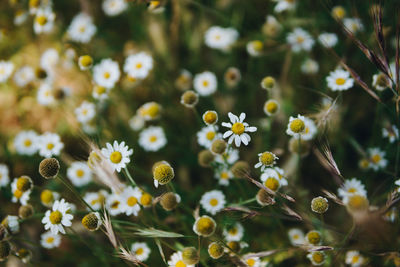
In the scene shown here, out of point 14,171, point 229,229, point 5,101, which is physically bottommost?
point 14,171

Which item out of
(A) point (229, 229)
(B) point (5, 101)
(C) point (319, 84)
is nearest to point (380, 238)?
(A) point (229, 229)

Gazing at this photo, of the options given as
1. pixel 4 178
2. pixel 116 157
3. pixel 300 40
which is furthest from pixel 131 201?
pixel 300 40

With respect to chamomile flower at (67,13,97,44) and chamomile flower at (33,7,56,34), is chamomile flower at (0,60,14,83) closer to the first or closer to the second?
chamomile flower at (33,7,56,34)

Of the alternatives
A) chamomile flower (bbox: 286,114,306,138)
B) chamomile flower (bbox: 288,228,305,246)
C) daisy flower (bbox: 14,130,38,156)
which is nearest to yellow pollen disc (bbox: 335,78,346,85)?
chamomile flower (bbox: 286,114,306,138)

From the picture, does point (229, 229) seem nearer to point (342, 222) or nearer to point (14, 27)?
point (342, 222)

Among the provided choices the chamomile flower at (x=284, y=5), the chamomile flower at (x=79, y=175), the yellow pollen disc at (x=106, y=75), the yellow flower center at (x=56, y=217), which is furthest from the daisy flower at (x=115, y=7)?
the yellow flower center at (x=56, y=217)
